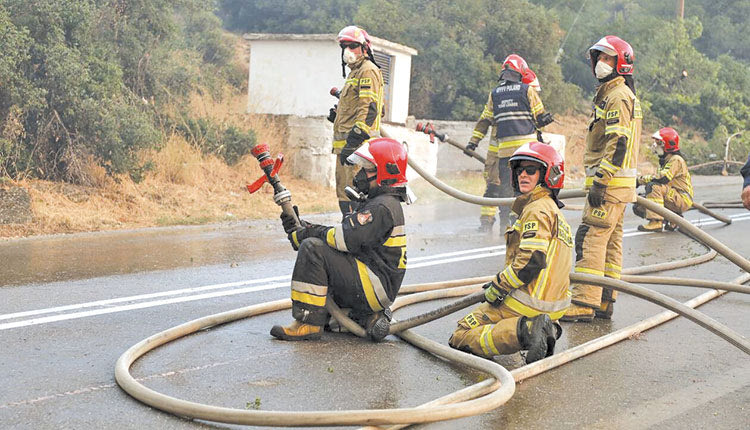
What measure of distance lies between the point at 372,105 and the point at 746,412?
4.83 meters

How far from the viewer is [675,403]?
467cm

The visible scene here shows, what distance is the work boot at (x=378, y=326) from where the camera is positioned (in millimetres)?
5465

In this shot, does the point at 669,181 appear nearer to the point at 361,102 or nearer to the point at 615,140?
the point at 361,102

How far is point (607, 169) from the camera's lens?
21.0 ft

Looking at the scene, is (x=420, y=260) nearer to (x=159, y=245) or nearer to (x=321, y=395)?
(x=159, y=245)

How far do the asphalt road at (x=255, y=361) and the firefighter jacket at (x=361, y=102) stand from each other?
4.71 feet

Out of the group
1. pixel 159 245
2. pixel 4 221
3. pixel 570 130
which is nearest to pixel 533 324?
pixel 159 245

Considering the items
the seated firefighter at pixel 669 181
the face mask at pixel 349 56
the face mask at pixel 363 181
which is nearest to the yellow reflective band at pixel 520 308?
the face mask at pixel 363 181

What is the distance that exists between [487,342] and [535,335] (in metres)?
0.31

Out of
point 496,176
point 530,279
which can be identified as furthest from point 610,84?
point 496,176

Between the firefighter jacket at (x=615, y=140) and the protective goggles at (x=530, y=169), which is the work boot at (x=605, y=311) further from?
the protective goggles at (x=530, y=169)

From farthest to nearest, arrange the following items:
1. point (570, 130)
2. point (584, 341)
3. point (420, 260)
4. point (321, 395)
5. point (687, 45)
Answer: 1. point (687, 45)
2. point (570, 130)
3. point (420, 260)
4. point (584, 341)
5. point (321, 395)

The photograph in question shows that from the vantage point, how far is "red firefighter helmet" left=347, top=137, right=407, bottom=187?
213 inches

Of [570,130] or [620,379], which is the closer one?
[620,379]
